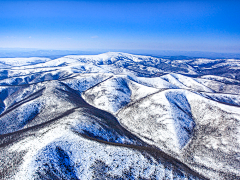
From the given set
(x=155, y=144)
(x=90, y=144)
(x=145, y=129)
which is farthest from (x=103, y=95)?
(x=90, y=144)

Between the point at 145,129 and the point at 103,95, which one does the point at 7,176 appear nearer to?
the point at 145,129

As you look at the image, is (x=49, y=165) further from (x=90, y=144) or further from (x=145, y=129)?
(x=145, y=129)

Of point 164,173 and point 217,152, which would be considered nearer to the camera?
point 164,173

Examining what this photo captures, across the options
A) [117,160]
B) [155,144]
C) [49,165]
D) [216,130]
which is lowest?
[155,144]

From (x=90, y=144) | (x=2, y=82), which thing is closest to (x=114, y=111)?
(x=90, y=144)

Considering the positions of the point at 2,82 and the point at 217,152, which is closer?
the point at 217,152

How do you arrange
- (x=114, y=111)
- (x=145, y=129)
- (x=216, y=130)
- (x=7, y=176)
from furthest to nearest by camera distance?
Result: (x=114, y=111)
(x=145, y=129)
(x=216, y=130)
(x=7, y=176)

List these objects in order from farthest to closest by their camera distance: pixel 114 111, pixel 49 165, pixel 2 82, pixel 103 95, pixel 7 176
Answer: pixel 2 82
pixel 103 95
pixel 114 111
pixel 49 165
pixel 7 176

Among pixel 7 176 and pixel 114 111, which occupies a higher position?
pixel 7 176

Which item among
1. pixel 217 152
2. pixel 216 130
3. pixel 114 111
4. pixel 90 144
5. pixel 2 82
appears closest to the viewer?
pixel 90 144
